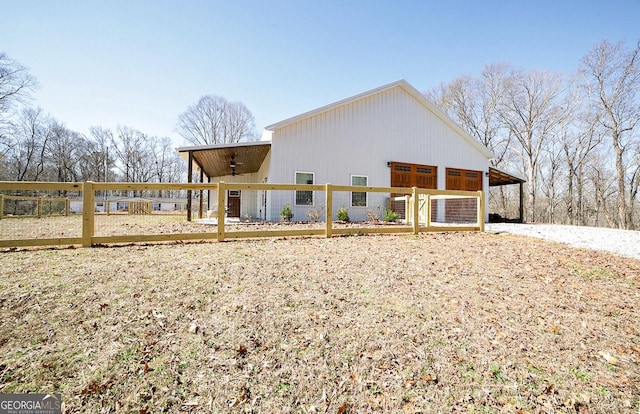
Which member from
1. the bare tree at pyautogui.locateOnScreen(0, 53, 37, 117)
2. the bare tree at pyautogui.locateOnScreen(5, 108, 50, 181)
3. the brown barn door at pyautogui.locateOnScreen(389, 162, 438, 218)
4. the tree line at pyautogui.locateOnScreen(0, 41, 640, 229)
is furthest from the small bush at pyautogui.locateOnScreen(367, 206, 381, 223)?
the bare tree at pyautogui.locateOnScreen(5, 108, 50, 181)

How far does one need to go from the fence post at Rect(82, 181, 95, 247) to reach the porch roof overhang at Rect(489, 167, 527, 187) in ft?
53.9

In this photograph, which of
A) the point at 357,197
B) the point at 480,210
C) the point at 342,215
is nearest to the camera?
the point at 480,210

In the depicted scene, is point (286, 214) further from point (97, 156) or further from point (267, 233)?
point (97, 156)

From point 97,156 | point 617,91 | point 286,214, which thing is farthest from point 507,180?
point 97,156

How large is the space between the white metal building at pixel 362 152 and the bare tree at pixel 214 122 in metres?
21.3

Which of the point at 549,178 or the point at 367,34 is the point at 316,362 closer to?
the point at 367,34

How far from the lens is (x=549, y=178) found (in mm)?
25281

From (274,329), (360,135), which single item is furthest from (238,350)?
(360,135)

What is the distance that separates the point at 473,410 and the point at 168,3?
10418 millimetres

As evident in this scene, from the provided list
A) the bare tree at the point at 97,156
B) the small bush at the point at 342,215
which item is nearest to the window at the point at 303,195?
the small bush at the point at 342,215

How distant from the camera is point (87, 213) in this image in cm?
507

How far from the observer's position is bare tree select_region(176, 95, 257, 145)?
107ft

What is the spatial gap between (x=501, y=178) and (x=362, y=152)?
9459 mm

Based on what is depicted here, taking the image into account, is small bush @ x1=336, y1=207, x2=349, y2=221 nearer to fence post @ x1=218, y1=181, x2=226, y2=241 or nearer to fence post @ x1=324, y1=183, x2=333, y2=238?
fence post @ x1=324, y1=183, x2=333, y2=238
